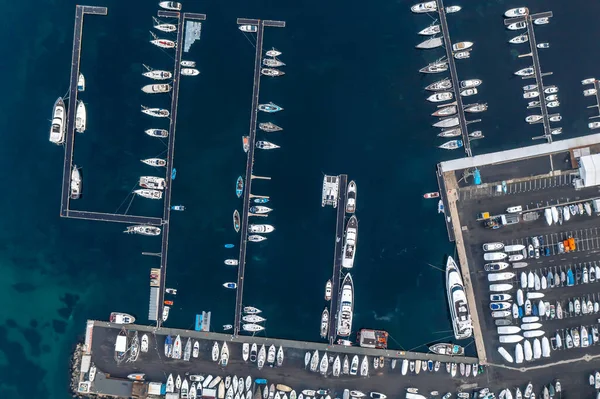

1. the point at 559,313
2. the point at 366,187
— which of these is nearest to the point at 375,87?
the point at 366,187

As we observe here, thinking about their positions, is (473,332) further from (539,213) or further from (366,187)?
(366,187)

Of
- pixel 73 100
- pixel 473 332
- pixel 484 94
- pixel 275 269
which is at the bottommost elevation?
pixel 473 332

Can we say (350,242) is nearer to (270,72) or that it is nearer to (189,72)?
(270,72)

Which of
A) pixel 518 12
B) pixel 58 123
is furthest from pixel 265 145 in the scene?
pixel 518 12

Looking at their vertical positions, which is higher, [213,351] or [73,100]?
[73,100]

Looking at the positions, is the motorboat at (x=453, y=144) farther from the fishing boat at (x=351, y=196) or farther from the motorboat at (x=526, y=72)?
the fishing boat at (x=351, y=196)

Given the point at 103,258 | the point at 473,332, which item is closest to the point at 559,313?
the point at 473,332
